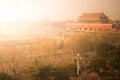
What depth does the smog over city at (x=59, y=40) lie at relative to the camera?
4.16m

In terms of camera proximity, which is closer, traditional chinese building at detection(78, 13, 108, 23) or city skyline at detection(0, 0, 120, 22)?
city skyline at detection(0, 0, 120, 22)

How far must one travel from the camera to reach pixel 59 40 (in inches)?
179

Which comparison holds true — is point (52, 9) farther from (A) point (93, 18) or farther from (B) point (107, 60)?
(B) point (107, 60)

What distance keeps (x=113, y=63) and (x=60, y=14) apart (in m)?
1.59

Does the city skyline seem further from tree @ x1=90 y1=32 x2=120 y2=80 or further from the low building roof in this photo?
tree @ x1=90 y1=32 x2=120 y2=80

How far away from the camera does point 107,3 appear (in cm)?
495

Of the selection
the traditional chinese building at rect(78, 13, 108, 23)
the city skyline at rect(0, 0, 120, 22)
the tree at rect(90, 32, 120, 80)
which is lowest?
the tree at rect(90, 32, 120, 80)

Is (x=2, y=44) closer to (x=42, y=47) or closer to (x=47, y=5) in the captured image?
(x=42, y=47)

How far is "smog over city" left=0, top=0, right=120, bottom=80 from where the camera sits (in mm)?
4156

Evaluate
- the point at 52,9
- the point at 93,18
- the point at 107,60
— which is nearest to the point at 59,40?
the point at 52,9

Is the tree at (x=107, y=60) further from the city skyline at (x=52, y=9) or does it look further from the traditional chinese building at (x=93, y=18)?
the city skyline at (x=52, y=9)

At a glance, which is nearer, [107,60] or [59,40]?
[59,40]

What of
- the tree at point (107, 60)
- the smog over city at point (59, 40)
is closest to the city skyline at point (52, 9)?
the smog over city at point (59, 40)

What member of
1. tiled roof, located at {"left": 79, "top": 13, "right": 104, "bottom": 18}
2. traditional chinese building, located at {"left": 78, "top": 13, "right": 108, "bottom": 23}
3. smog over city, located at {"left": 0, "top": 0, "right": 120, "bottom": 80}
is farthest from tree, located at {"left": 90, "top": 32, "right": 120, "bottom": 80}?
tiled roof, located at {"left": 79, "top": 13, "right": 104, "bottom": 18}
